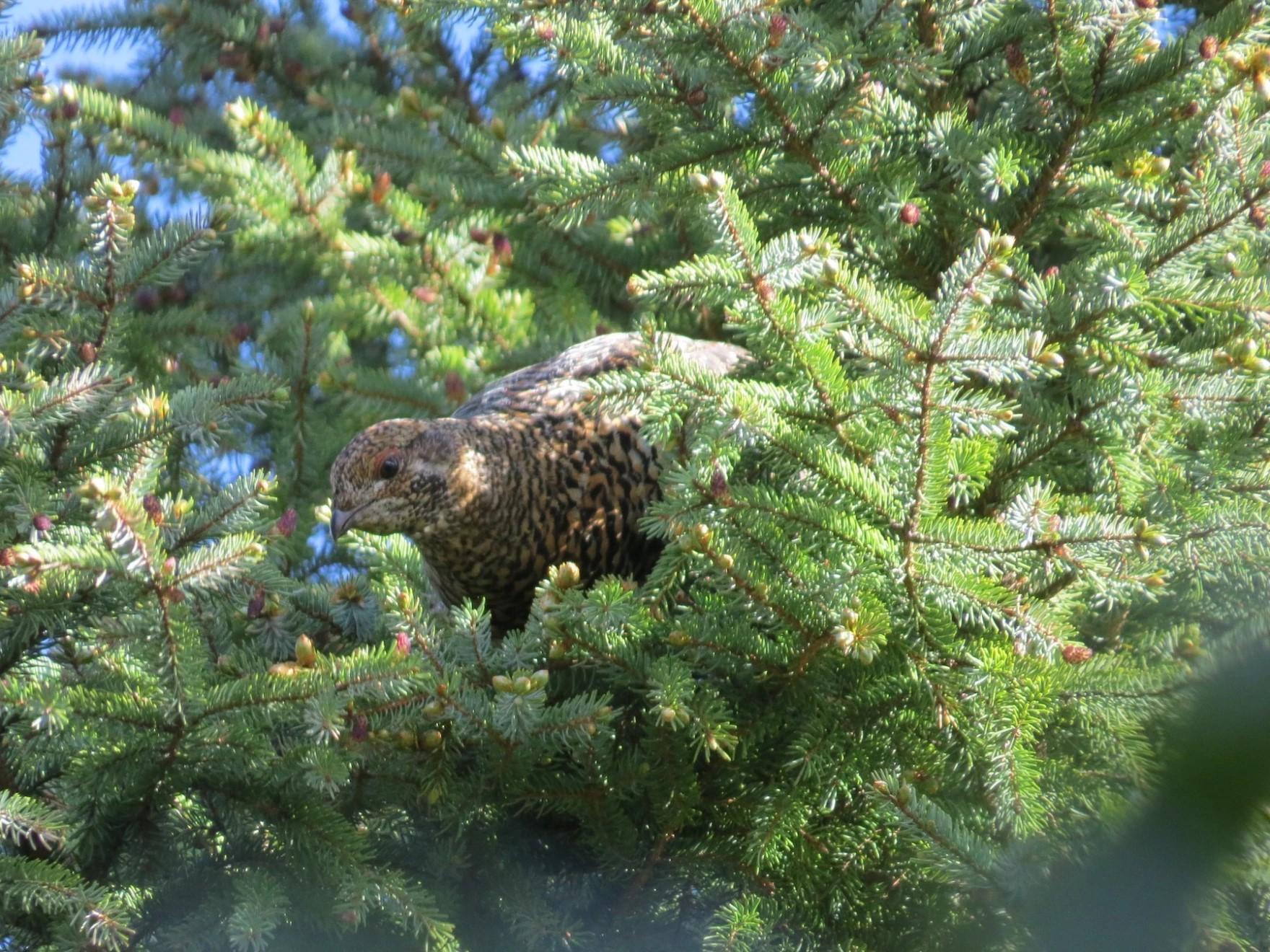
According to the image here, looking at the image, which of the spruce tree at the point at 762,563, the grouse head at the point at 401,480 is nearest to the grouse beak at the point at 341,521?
the grouse head at the point at 401,480

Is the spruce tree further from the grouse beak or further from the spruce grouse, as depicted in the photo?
the spruce grouse

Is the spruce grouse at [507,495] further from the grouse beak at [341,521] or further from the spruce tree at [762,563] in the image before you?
the spruce tree at [762,563]

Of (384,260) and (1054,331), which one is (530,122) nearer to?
(384,260)

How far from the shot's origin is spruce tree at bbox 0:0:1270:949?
6.77 feet

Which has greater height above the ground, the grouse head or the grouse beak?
the grouse head

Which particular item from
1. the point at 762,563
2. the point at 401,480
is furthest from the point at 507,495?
the point at 762,563

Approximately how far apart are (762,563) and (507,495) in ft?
4.54

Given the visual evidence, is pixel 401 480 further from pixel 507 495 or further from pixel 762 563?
pixel 762 563

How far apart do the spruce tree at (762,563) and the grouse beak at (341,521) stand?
0.63 feet

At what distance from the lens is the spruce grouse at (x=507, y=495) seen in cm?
334

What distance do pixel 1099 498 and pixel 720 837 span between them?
996 mm

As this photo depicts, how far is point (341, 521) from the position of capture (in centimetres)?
330

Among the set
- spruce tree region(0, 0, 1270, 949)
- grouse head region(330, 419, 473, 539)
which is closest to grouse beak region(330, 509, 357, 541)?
grouse head region(330, 419, 473, 539)

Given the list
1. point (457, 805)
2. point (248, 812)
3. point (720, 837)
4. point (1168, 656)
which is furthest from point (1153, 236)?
point (248, 812)
